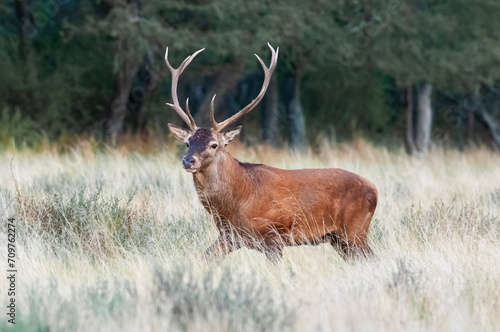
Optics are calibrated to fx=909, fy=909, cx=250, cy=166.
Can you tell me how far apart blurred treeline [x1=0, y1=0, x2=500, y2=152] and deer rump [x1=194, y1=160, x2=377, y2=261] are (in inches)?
359

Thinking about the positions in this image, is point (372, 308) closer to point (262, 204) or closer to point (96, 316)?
point (96, 316)

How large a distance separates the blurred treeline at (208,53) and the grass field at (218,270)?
6424mm

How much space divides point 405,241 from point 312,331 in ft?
9.48

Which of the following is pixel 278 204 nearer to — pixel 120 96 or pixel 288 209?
pixel 288 209

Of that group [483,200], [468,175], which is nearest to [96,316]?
[483,200]

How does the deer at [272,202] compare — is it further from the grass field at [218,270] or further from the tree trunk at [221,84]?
the tree trunk at [221,84]

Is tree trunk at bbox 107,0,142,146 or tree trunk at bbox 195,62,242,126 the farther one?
tree trunk at bbox 195,62,242,126

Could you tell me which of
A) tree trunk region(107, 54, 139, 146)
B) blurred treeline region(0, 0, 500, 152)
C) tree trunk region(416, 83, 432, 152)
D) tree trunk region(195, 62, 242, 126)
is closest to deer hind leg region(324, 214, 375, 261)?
blurred treeline region(0, 0, 500, 152)

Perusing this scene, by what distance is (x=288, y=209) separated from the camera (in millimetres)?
6711

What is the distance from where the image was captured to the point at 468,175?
40.2ft

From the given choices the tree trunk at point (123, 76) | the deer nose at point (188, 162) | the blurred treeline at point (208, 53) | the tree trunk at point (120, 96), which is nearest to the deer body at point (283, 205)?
the deer nose at point (188, 162)

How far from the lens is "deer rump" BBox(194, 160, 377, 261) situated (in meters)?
6.56

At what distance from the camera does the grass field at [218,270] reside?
4566 millimetres

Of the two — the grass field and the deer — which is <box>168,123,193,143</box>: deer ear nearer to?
the deer
